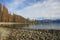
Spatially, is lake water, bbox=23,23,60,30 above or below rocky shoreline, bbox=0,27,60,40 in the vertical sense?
above

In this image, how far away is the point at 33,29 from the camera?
6.41 ft

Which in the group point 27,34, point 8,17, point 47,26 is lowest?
point 27,34

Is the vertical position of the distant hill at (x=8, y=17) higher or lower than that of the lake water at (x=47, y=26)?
higher

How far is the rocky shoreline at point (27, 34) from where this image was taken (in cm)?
192

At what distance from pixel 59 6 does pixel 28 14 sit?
0.44 meters

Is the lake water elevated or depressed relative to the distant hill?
depressed

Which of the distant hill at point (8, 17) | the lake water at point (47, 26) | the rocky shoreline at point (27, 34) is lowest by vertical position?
the rocky shoreline at point (27, 34)

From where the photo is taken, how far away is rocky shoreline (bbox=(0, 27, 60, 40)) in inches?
75.7

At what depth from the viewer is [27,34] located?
1960 mm

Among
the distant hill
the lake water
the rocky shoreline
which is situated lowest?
the rocky shoreline

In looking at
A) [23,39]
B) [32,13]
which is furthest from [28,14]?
[23,39]

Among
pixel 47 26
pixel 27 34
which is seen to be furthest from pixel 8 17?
pixel 47 26

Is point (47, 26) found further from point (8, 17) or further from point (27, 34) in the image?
point (8, 17)

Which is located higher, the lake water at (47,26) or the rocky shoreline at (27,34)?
the lake water at (47,26)
